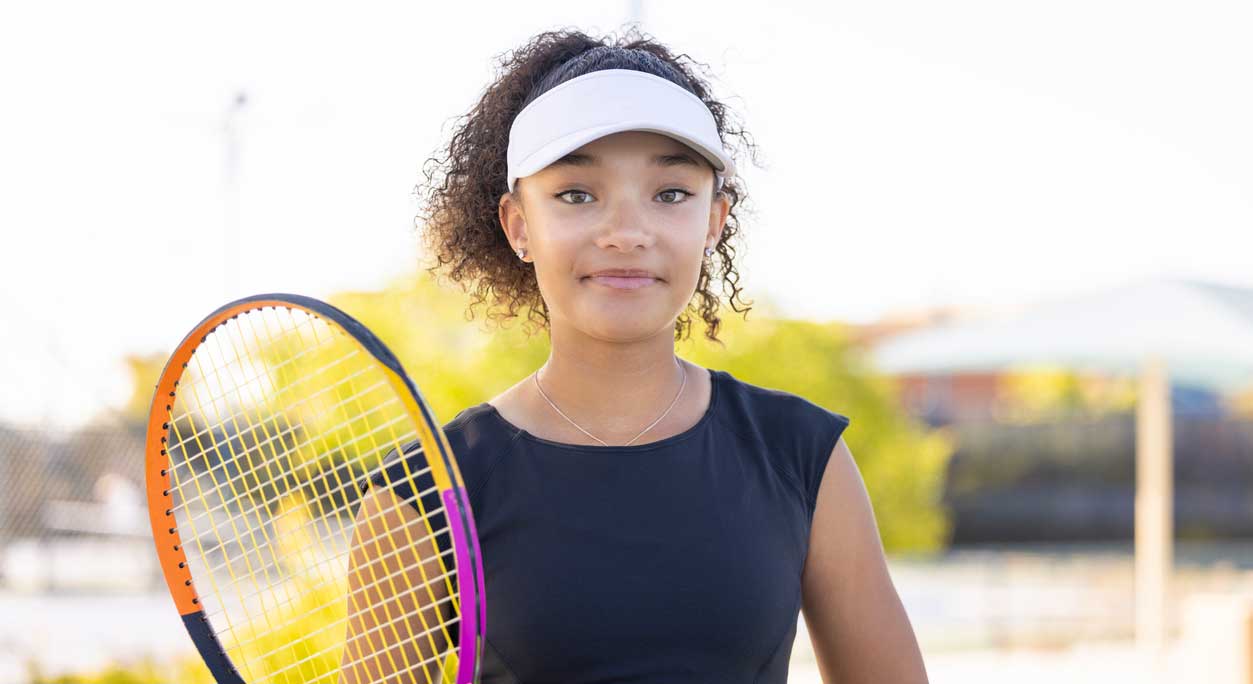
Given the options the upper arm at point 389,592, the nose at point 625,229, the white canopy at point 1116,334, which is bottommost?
the upper arm at point 389,592

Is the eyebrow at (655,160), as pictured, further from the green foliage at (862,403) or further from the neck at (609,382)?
the green foliage at (862,403)

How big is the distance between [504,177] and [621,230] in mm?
364

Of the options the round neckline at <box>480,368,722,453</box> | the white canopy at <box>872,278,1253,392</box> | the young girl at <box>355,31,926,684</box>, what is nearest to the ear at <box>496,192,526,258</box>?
the young girl at <box>355,31,926,684</box>

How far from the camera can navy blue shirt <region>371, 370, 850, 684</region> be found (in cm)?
162

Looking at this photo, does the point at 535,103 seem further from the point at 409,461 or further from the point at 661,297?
the point at 409,461

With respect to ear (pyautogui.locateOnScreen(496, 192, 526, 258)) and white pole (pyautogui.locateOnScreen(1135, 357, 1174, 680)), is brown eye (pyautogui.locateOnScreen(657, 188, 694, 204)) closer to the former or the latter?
ear (pyautogui.locateOnScreen(496, 192, 526, 258))

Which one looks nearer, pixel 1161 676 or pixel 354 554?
pixel 354 554

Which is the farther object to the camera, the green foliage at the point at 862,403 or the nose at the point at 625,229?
the green foliage at the point at 862,403

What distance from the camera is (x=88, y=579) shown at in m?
10.4

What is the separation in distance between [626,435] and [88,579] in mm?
9702

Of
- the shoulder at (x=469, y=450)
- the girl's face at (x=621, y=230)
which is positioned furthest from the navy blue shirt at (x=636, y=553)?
the girl's face at (x=621, y=230)

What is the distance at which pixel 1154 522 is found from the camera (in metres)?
9.19

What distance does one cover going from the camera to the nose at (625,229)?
1.62 metres

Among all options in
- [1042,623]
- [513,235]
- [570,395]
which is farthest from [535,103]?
[1042,623]
